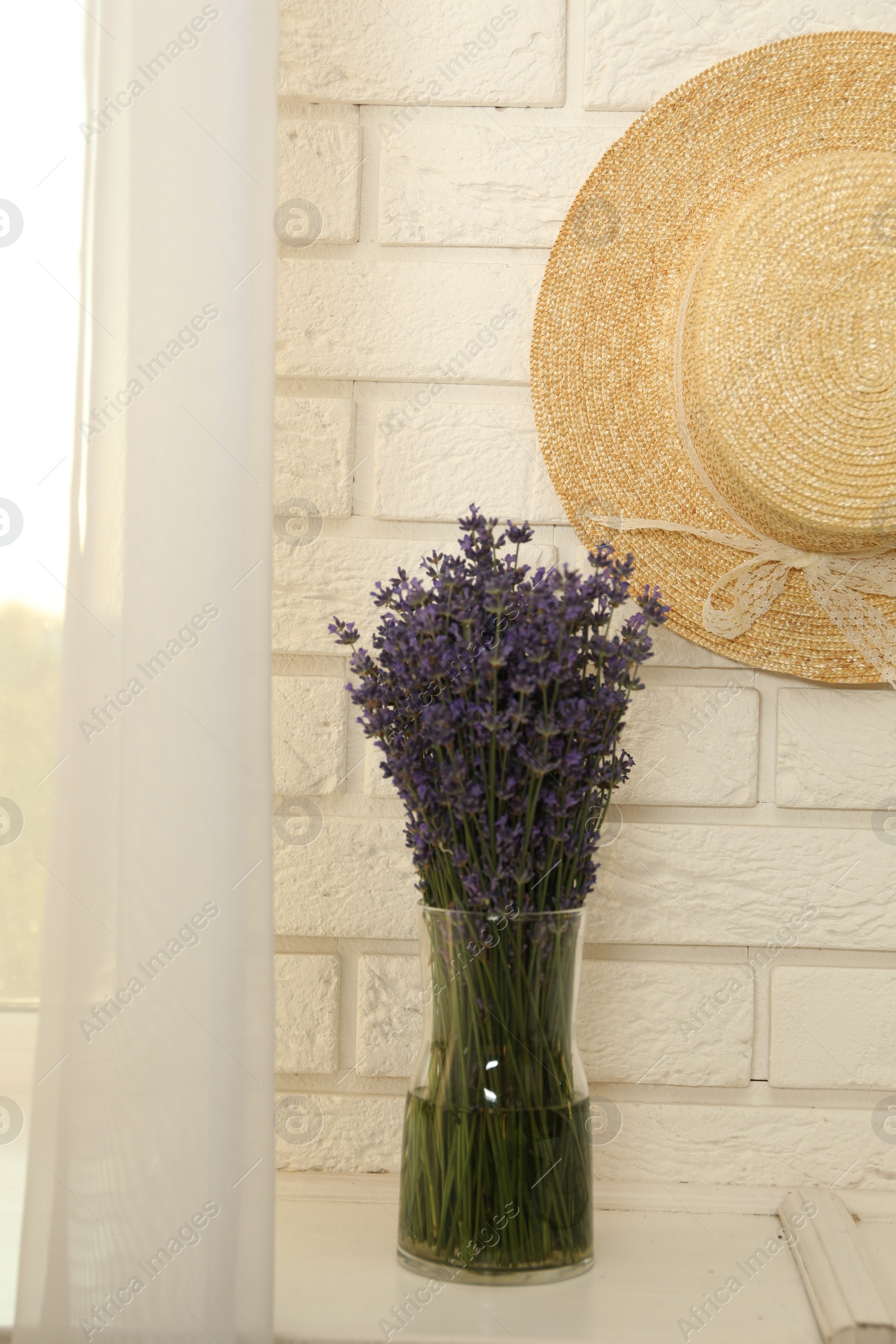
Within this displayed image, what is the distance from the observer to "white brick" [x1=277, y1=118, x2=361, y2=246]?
33.4 inches

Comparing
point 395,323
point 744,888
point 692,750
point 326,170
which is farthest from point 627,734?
point 326,170

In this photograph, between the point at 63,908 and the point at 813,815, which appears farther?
the point at 813,815

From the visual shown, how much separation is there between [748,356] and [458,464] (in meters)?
0.24

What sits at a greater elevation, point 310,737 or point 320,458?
point 320,458

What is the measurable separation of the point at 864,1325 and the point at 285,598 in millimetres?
634

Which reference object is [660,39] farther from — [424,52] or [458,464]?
[458,464]

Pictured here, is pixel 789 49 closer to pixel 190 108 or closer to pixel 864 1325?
pixel 190 108

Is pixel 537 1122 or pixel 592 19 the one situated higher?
pixel 592 19

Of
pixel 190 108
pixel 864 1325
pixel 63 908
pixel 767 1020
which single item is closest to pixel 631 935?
pixel 767 1020

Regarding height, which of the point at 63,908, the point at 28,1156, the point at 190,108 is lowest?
the point at 28,1156

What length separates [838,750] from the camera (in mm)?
841

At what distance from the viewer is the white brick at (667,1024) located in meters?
0.83

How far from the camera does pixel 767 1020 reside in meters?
0.83

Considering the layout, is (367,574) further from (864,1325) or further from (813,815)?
(864,1325)
